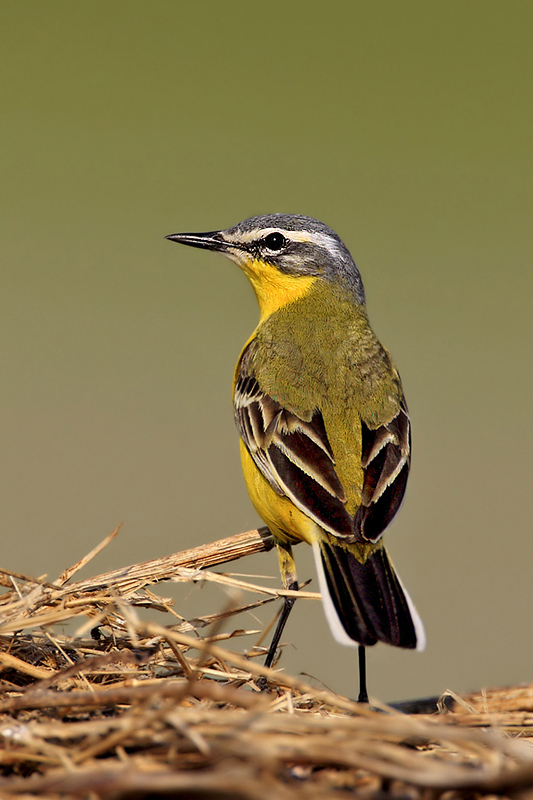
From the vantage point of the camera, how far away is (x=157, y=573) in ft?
10.2

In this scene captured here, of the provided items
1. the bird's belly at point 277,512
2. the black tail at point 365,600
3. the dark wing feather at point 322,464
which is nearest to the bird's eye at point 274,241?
the dark wing feather at point 322,464

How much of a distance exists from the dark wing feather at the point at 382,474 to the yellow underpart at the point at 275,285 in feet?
5.46

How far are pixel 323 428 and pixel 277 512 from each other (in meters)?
0.47

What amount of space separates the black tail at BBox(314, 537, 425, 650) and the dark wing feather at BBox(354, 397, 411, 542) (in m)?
0.13

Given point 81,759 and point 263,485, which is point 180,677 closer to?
point 81,759

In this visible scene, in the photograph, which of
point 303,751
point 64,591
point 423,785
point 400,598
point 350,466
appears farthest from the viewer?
point 350,466

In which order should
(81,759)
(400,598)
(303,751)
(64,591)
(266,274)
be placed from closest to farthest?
1. (303,751)
2. (81,759)
3. (64,591)
4. (400,598)
5. (266,274)

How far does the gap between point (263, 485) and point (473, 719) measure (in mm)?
1826

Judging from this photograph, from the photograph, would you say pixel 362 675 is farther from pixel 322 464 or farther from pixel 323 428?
pixel 323 428

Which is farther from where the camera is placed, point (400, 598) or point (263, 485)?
point (263, 485)

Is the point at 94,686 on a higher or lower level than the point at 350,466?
lower

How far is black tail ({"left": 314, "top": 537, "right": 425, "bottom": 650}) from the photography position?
2770mm

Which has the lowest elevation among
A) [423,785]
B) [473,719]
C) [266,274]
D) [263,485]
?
[473,719]

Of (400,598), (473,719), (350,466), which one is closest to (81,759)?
(473,719)
